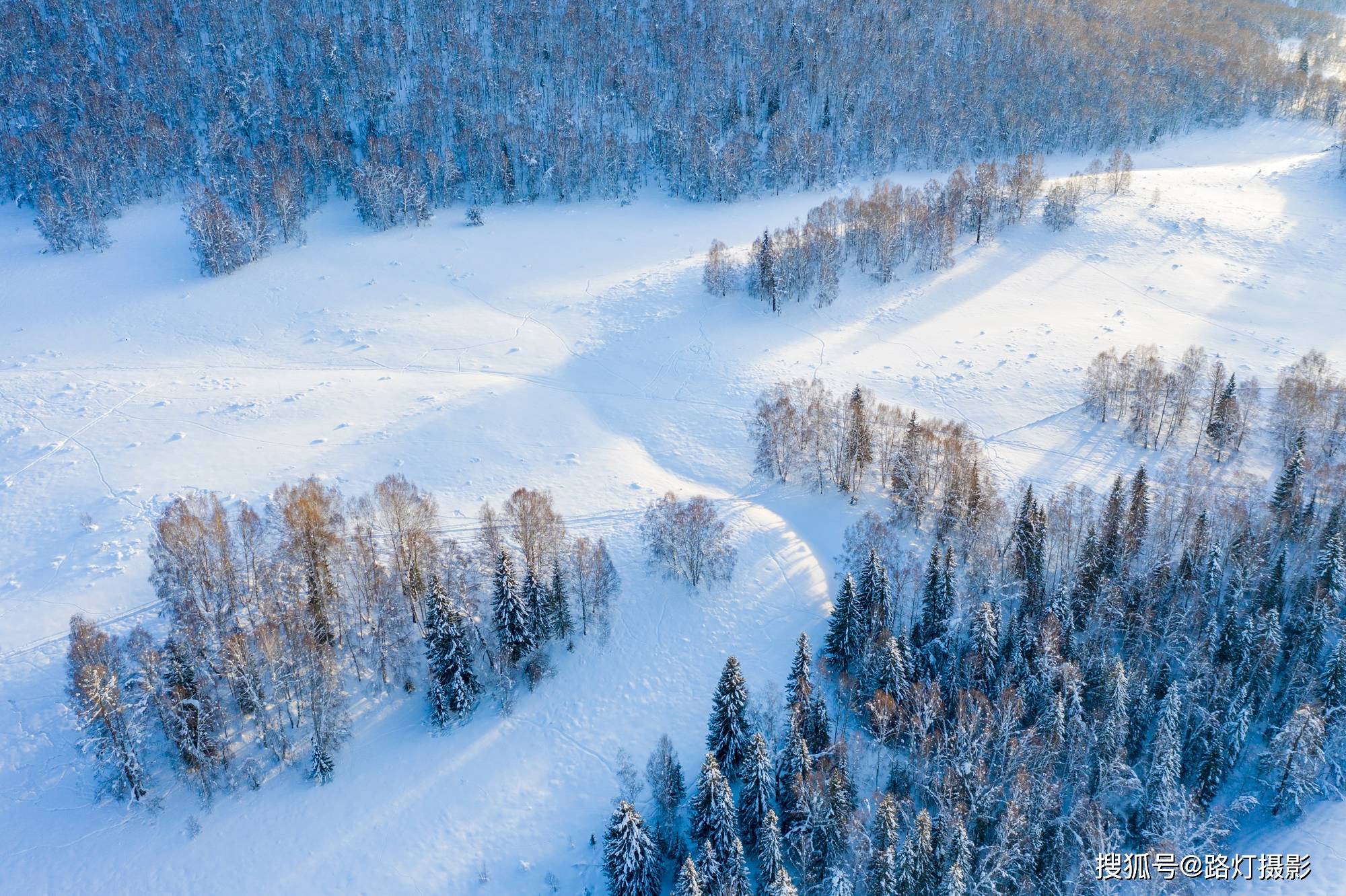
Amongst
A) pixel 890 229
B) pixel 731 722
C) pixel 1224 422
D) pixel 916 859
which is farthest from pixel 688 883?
pixel 890 229

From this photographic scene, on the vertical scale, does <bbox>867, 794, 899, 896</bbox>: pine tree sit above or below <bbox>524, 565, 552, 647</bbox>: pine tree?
below

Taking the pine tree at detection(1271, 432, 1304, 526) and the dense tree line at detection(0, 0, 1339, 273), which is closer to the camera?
the pine tree at detection(1271, 432, 1304, 526)

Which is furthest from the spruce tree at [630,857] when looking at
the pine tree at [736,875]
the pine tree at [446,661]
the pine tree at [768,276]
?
the pine tree at [768,276]

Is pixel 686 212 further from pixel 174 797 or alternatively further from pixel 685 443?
pixel 174 797

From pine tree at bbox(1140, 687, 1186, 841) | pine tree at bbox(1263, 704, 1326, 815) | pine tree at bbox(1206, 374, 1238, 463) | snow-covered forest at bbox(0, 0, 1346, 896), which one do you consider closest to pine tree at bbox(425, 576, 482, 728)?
snow-covered forest at bbox(0, 0, 1346, 896)

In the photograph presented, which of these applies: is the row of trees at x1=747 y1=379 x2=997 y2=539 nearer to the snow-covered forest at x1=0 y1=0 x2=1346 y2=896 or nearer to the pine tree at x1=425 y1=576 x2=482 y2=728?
the snow-covered forest at x1=0 y1=0 x2=1346 y2=896

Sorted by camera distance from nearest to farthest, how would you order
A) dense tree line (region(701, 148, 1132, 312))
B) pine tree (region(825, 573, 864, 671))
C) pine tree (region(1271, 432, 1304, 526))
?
pine tree (region(825, 573, 864, 671)) < pine tree (region(1271, 432, 1304, 526)) < dense tree line (region(701, 148, 1132, 312))
